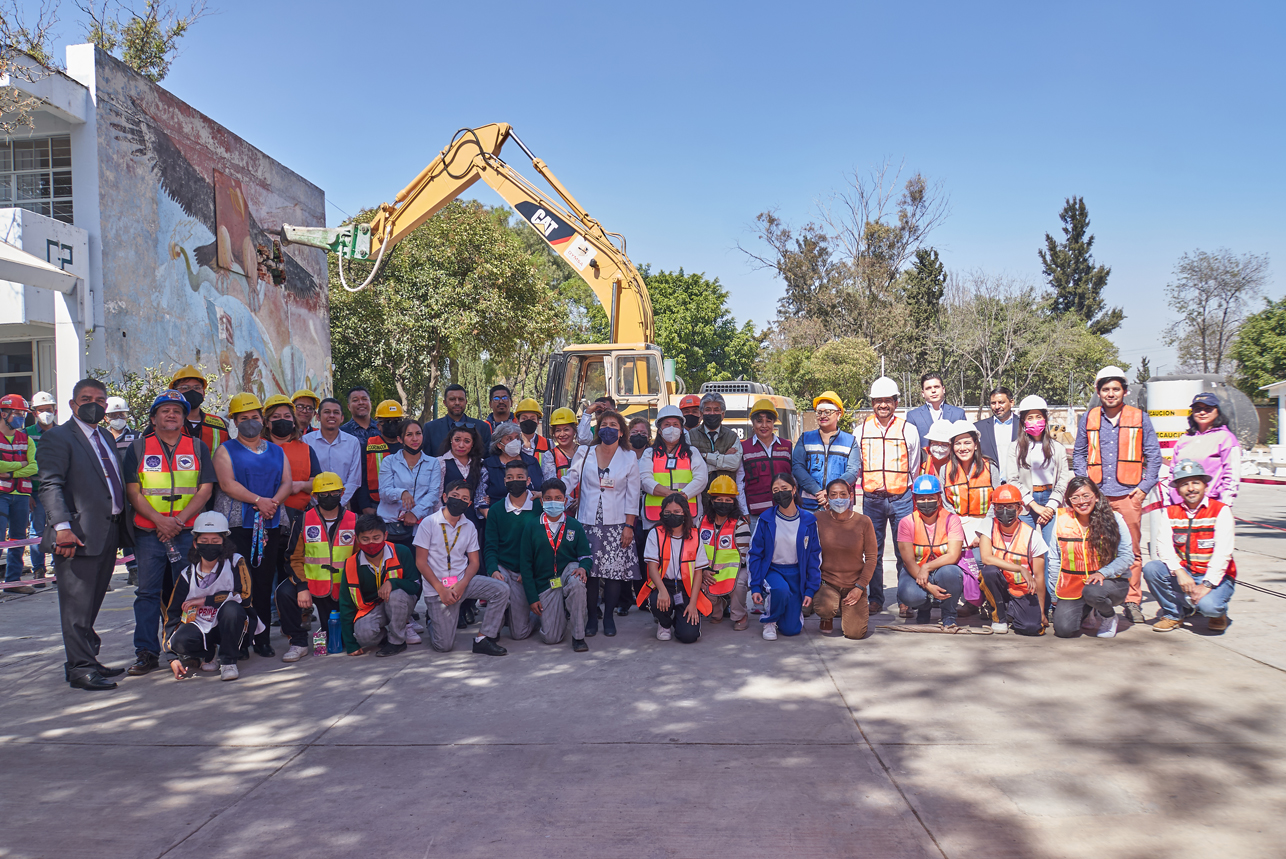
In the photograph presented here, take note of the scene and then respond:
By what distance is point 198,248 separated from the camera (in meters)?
15.1

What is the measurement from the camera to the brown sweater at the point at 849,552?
636 centimetres

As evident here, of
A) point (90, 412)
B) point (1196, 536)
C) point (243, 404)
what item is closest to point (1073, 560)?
point (1196, 536)

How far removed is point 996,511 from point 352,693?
490 centimetres

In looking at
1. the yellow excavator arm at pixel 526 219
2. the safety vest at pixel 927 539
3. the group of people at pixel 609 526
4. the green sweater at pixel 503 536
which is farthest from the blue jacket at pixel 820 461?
the yellow excavator arm at pixel 526 219

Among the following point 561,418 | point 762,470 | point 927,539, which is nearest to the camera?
point 927,539

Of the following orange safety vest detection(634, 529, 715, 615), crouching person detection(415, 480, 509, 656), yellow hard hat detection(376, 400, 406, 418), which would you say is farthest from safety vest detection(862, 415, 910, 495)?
yellow hard hat detection(376, 400, 406, 418)

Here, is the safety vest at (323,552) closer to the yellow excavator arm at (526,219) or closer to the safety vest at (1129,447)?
the safety vest at (1129,447)

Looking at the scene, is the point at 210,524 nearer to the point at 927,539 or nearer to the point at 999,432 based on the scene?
the point at 927,539

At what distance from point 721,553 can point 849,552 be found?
100 cm

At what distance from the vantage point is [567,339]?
34.4m

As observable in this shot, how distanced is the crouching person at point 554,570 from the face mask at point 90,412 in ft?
9.72

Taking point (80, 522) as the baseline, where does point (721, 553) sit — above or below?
below

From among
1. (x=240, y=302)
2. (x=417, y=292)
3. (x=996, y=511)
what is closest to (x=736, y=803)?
(x=996, y=511)

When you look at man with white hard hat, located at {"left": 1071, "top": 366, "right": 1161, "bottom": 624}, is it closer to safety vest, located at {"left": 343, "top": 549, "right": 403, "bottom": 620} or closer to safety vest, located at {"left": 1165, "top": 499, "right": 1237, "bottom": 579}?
safety vest, located at {"left": 1165, "top": 499, "right": 1237, "bottom": 579}
